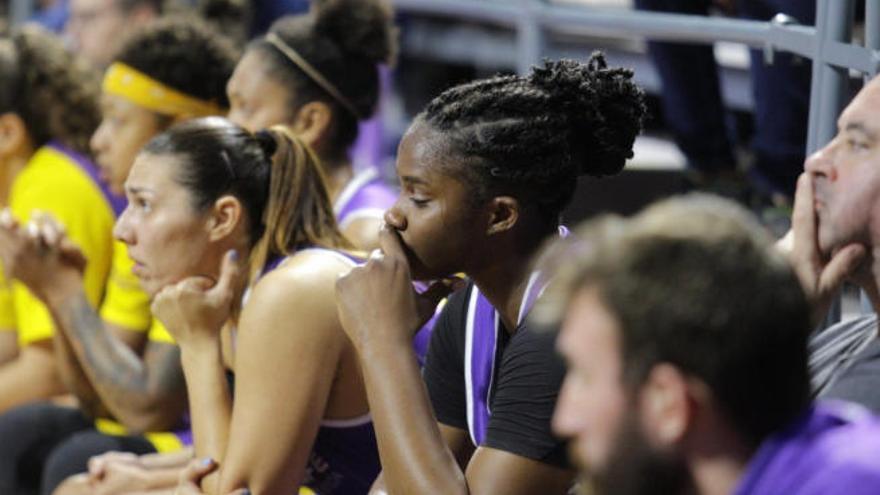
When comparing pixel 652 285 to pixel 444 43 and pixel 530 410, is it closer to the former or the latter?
pixel 530 410

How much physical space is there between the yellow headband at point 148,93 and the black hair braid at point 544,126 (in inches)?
63.1

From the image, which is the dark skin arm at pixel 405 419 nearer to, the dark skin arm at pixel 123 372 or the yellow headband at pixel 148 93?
the dark skin arm at pixel 123 372

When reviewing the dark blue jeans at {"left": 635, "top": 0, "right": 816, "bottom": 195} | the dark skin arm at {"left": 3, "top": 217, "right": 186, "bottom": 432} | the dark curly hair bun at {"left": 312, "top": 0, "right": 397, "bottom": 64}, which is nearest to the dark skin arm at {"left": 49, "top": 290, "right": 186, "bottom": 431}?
the dark skin arm at {"left": 3, "top": 217, "right": 186, "bottom": 432}

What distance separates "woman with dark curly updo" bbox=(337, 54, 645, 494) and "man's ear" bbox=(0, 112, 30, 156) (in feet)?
6.40

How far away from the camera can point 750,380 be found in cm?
136

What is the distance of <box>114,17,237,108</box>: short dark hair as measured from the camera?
12.8 feet

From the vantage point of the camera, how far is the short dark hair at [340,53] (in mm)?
3730

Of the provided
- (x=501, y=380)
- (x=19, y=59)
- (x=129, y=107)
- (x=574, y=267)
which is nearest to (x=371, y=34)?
(x=129, y=107)

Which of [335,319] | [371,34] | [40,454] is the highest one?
[371,34]

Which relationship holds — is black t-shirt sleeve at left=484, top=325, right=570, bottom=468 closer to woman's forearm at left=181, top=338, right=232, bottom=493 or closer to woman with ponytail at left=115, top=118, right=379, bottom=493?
woman with ponytail at left=115, top=118, right=379, bottom=493

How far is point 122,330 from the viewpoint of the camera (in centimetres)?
363

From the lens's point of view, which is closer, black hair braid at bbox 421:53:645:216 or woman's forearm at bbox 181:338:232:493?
black hair braid at bbox 421:53:645:216

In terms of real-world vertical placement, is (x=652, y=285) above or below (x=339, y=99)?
above

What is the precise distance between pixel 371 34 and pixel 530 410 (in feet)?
6.13
